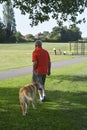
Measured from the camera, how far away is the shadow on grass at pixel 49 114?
29.8 ft

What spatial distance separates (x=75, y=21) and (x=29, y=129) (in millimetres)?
15001

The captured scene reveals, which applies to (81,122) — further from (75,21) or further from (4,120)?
(75,21)

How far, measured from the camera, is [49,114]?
413 inches

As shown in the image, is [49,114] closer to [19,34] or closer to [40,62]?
[40,62]

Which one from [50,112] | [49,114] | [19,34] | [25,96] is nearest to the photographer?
[25,96]

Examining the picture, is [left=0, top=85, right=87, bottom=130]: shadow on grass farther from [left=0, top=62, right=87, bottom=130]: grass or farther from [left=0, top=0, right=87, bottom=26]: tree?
[left=0, top=0, right=87, bottom=26]: tree

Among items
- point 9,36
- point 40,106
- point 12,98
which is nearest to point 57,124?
point 40,106

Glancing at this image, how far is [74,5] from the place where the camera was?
21.0 metres

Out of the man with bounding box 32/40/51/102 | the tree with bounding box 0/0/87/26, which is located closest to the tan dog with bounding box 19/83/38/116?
the man with bounding box 32/40/51/102

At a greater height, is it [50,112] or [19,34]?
[50,112]

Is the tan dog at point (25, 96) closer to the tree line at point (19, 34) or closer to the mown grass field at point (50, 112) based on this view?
the mown grass field at point (50, 112)

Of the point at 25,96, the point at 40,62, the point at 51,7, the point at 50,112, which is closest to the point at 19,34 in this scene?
the point at 51,7

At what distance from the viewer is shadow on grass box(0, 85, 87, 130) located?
907cm

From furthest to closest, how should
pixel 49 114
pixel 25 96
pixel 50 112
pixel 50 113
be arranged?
pixel 50 112 < pixel 50 113 < pixel 49 114 < pixel 25 96
